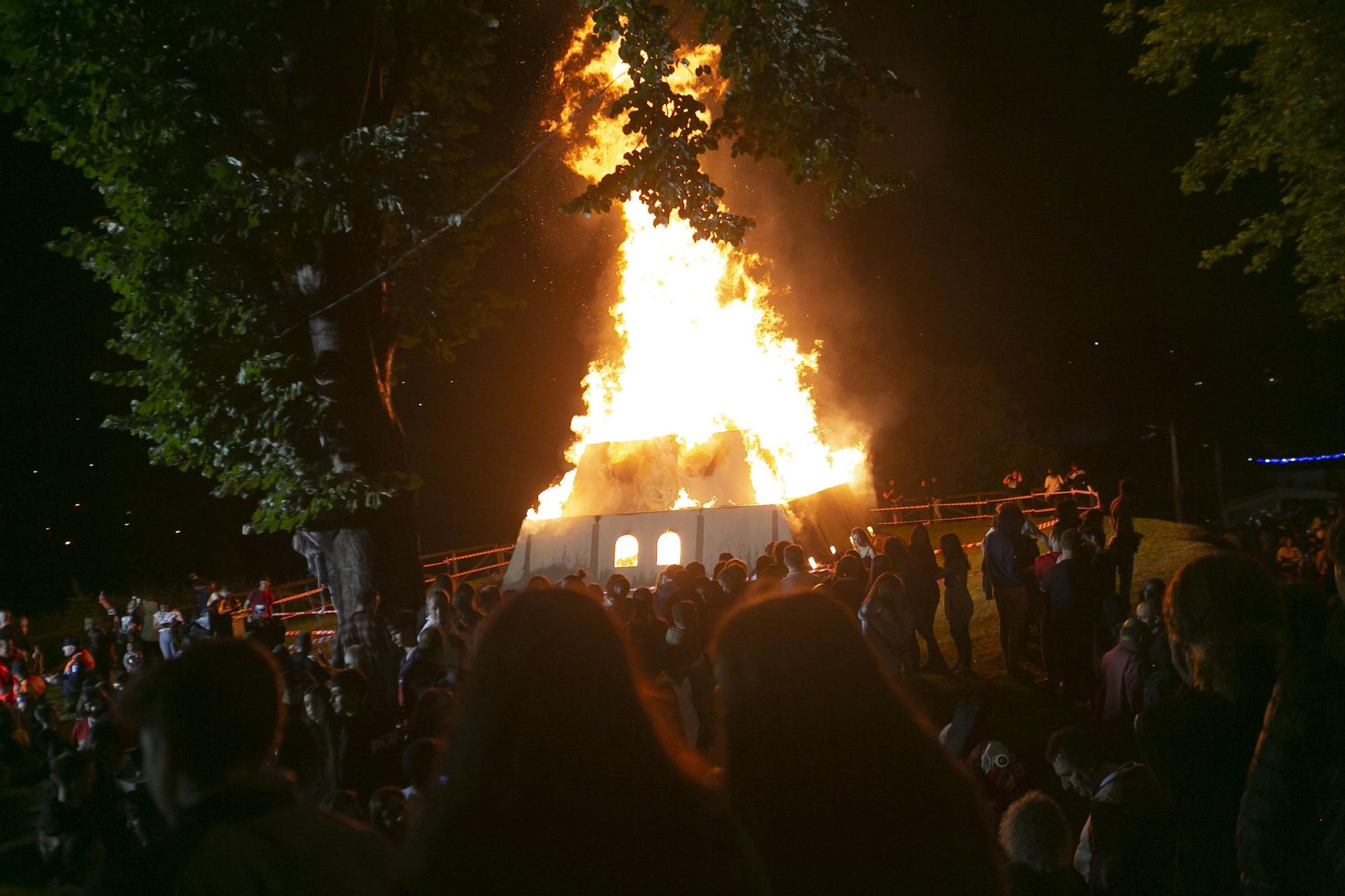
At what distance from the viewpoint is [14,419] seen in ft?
94.3

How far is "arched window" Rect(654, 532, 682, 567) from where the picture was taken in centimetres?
1995

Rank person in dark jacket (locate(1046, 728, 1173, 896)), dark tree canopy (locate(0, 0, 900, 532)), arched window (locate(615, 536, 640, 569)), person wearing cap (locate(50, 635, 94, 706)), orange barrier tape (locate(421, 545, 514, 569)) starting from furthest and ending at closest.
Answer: orange barrier tape (locate(421, 545, 514, 569)), arched window (locate(615, 536, 640, 569)), person wearing cap (locate(50, 635, 94, 706)), dark tree canopy (locate(0, 0, 900, 532)), person in dark jacket (locate(1046, 728, 1173, 896))

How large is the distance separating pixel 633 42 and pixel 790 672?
Result: 8.39 metres

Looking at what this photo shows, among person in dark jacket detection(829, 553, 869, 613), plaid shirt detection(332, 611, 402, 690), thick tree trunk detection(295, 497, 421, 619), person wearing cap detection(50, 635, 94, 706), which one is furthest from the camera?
person wearing cap detection(50, 635, 94, 706)

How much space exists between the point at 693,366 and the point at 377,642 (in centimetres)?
1694

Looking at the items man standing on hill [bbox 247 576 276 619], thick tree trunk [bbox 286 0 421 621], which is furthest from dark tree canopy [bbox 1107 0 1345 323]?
man standing on hill [bbox 247 576 276 619]

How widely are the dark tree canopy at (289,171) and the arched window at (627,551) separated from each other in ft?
30.3

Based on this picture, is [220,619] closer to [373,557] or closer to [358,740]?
[373,557]

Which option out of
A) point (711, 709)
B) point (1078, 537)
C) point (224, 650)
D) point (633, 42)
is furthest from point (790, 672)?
point (633, 42)

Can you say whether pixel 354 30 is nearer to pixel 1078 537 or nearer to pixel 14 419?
pixel 1078 537

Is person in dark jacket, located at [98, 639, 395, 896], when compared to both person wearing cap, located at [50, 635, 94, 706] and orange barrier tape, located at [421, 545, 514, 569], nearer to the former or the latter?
person wearing cap, located at [50, 635, 94, 706]

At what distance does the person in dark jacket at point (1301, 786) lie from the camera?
302cm

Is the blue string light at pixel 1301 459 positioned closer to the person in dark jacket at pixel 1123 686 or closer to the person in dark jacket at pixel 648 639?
the person in dark jacket at pixel 1123 686

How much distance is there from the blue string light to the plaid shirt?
43.4 metres
